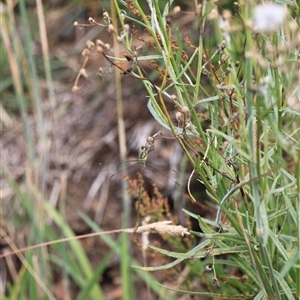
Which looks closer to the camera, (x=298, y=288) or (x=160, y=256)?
(x=298, y=288)

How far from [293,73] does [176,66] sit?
13cm

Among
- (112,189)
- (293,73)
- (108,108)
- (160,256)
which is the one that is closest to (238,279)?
(160,256)

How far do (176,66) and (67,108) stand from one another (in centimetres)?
139

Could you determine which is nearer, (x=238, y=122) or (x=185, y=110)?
(x=185, y=110)

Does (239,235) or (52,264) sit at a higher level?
(239,235)

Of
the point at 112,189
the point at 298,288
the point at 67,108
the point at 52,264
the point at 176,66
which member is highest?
the point at 176,66

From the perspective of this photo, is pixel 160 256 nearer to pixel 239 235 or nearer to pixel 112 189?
pixel 239 235

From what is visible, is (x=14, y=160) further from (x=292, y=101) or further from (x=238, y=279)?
(x=292, y=101)

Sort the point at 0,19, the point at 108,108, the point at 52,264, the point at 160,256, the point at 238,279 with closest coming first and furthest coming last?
1. the point at 238,279
2. the point at 160,256
3. the point at 0,19
4. the point at 52,264
5. the point at 108,108

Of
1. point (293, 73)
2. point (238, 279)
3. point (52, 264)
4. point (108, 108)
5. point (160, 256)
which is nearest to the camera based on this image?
point (293, 73)

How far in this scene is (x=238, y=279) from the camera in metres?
0.98

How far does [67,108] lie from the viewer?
207 cm

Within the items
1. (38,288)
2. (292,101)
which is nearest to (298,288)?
(292,101)

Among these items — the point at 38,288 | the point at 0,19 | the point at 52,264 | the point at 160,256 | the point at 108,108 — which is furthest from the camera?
the point at 108,108
